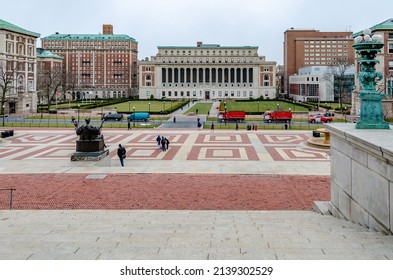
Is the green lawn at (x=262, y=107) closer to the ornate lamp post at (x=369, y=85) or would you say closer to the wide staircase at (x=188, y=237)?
the ornate lamp post at (x=369, y=85)

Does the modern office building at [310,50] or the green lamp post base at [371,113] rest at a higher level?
the modern office building at [310,50]

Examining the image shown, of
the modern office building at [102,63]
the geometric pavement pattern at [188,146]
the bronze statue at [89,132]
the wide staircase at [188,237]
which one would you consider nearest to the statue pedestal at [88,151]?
the bronze statue at [89,132]

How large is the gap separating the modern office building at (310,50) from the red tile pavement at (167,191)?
165m

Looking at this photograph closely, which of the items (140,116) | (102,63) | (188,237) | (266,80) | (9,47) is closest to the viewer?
(188,237)

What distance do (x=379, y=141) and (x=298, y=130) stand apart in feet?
149

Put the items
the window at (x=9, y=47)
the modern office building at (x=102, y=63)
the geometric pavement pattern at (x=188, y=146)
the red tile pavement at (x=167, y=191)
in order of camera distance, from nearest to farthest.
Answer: the red tile pavement at (x=167, y=191)
the geometric pavement pattern at (x=188, y=146)
the window at (x=9, y=47)
the modern office building at (x=102, y=63)

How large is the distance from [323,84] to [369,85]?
127 m

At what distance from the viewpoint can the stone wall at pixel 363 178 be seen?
10.3 m

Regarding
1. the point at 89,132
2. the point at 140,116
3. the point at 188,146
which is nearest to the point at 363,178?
the point at 89,132

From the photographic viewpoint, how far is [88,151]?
31750 mm

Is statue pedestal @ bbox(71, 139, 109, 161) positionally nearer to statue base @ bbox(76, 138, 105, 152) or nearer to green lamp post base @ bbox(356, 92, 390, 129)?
statue base @ bbox(76, 138, 105, 152)

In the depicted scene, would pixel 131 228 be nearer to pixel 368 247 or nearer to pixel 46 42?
pixel 368 247

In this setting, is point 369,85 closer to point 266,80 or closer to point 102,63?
point 266,80

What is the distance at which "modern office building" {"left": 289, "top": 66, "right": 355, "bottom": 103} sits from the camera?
429 feet
